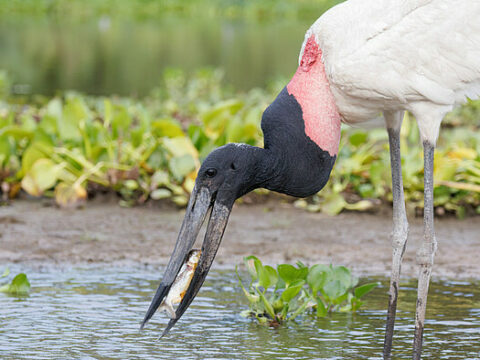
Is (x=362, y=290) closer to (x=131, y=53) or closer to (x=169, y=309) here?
(x=169, y=309)

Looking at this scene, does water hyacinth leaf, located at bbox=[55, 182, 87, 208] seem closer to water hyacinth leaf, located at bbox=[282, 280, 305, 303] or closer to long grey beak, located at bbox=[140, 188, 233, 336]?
water hyacinth leaf, located at bbox=[282, 280, 305, 303]

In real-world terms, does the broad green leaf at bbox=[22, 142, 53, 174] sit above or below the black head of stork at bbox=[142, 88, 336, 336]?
below

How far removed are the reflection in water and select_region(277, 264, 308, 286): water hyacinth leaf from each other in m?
10.8

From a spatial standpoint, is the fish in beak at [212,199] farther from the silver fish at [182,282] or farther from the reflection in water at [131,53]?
the reflection in water at [131,53]

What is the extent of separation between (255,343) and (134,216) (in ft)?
9.49

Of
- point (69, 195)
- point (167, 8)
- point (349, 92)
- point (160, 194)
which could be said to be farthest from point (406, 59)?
point (167, 8)

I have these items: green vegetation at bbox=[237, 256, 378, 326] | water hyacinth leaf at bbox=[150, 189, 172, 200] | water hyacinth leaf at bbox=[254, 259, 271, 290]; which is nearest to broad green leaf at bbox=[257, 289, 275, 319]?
green vegetation at bbox=[237, 256, 378, 326]

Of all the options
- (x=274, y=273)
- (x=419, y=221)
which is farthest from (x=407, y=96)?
(x=419, y=221)

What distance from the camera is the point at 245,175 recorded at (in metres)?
4.46

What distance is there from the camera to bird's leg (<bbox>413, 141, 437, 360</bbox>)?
455 centimetres

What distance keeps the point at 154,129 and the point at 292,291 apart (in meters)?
3.54

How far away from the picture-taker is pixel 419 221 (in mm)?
7246

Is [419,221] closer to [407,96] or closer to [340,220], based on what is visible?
[340,220]

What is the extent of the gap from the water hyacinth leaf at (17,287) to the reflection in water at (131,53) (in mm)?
9916
